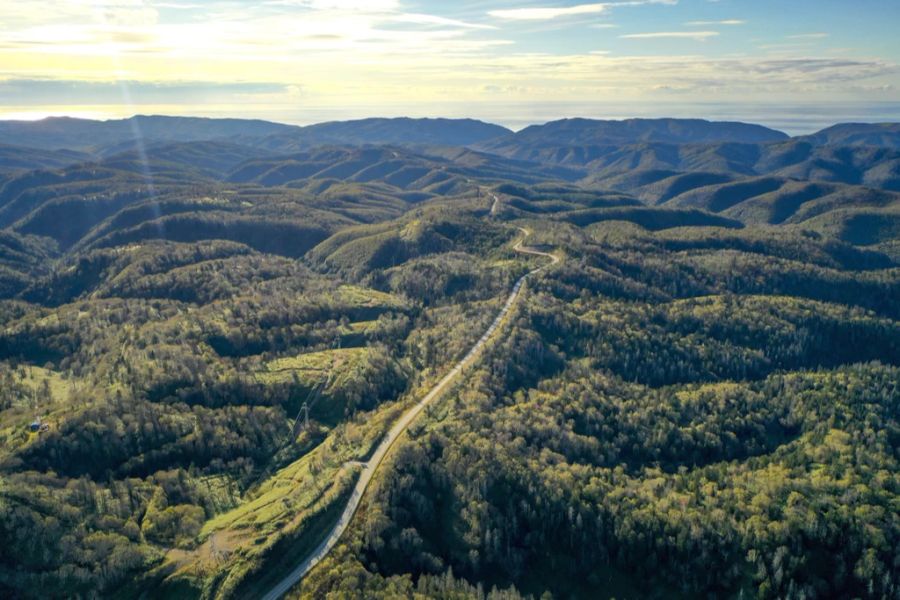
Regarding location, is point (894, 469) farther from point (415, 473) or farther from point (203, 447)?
point (203, 447)

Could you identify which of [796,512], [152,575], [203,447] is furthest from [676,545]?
[203,447]

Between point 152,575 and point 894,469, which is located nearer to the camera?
point 152,575

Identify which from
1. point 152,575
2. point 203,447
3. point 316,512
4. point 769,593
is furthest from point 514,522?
point 203,447

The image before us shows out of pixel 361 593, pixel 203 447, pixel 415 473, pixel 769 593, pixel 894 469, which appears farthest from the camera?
pixel 203 447

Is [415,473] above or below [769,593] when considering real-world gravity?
above

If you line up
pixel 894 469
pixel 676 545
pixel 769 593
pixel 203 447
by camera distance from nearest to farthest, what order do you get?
pixel 769 593 < pixel 676 545 < pixel 894 469 < pixel 203 447

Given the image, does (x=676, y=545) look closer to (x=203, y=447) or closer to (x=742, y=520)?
(x=742, y=520)

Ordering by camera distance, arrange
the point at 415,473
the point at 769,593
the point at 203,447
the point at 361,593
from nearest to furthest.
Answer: the point at 361,593, the point at 769,593, the point at 415,473, the point at 203,447

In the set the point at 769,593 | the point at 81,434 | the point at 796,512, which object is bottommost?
the point at 769,593

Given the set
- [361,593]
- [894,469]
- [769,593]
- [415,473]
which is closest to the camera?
[361,593]
